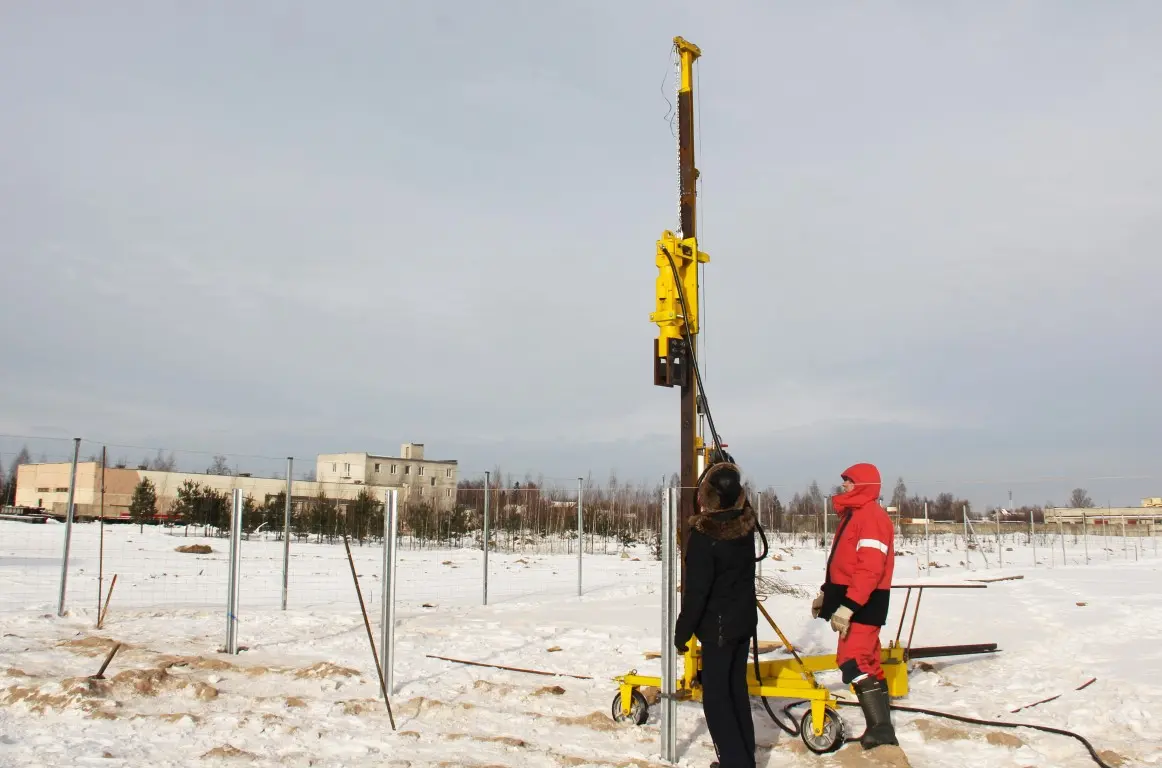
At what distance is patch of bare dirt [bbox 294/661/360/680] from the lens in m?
7.91

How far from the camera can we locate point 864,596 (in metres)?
5.87

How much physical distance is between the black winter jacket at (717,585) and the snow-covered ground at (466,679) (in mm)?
996

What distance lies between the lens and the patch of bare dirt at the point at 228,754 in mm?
5410

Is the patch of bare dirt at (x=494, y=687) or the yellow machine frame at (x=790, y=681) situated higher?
the yellow machine frame at (x=790, y=681)

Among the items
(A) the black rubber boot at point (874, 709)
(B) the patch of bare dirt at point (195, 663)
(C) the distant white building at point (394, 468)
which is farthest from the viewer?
(C) the distant white building at point (394, 468)

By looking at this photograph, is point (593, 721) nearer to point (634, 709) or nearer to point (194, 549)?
point (634, 709)

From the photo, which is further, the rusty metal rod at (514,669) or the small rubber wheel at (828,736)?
the rusty metal rod at (514,669)

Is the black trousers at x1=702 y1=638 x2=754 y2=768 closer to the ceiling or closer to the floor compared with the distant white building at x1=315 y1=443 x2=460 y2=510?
closer to the floor

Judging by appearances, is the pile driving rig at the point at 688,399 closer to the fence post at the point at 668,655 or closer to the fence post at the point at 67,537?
the fence post at the point at 668,655

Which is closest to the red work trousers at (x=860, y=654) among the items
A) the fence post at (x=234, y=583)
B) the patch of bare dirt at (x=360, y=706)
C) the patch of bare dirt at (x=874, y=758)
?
the patch of bare dirt at (x=874, y=758)

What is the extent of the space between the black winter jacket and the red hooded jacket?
98 centimetres

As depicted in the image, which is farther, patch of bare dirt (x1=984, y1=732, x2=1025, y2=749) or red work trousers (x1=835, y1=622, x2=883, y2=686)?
patch of bare dirt (x1=984, y1=732, x2=1025, y2=749)

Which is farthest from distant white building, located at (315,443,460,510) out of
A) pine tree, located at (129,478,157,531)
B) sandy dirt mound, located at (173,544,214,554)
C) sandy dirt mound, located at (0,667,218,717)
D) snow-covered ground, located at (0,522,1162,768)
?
sandy dirt mound, located at (0,667,218,717)

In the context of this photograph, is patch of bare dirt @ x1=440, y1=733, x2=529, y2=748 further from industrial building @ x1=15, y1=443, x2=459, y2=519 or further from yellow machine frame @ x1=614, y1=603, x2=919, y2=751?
industrial building @ x1=15, y1=443, x2=459, y2=519
